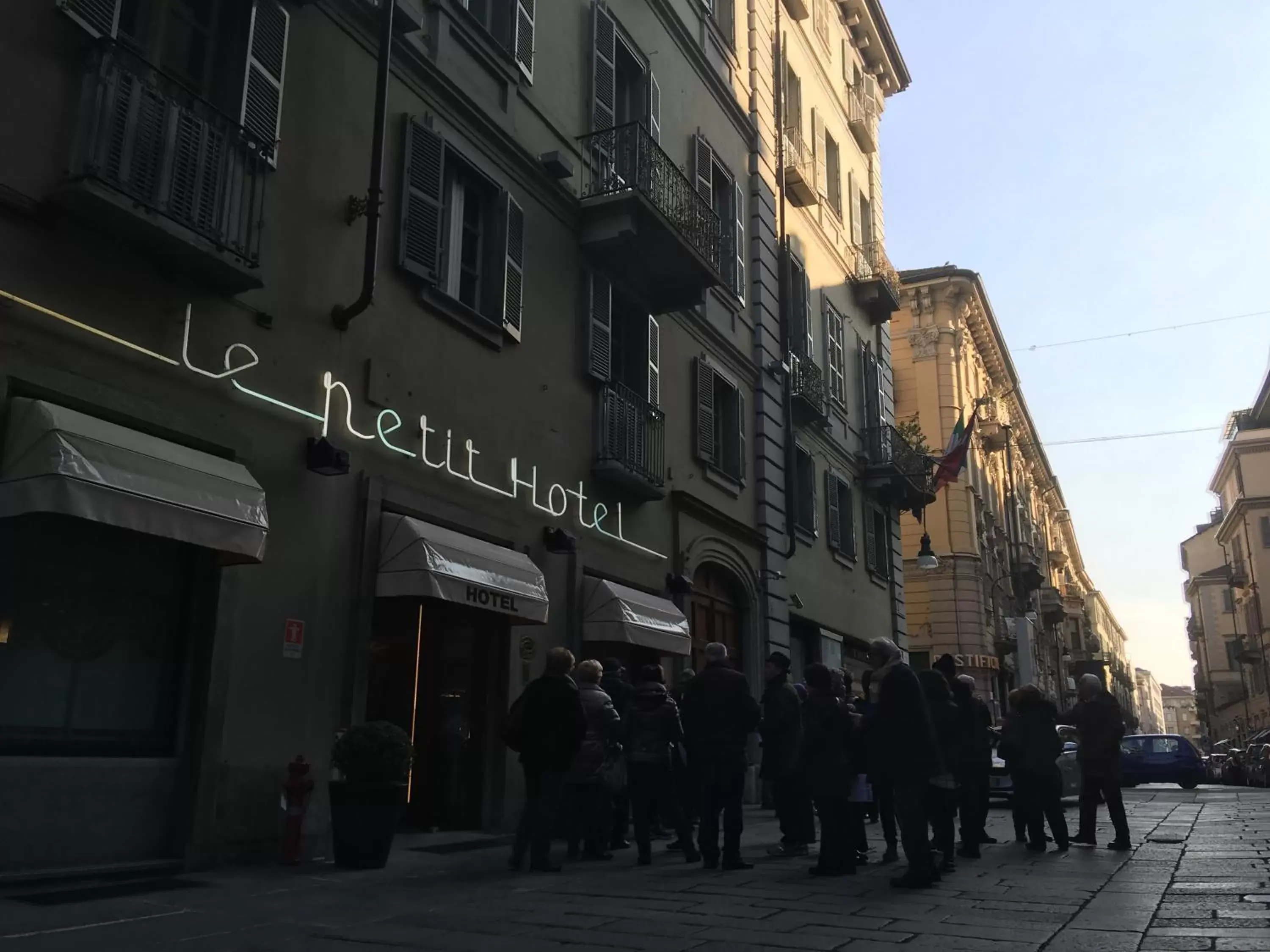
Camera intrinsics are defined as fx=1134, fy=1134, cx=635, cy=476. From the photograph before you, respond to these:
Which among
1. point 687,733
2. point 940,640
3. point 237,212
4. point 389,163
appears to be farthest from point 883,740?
point 940,640

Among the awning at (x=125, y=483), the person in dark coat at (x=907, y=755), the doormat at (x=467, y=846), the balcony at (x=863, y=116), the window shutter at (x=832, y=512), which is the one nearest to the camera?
the awning at (x=125, y=483)

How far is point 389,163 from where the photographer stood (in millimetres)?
10656

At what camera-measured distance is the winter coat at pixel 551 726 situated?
27.9 feet

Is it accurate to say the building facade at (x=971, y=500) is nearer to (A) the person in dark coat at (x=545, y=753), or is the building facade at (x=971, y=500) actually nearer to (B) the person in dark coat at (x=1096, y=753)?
(B) the person in dark coat at (x=1096, y=753)

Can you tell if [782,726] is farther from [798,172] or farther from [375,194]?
[798,172]

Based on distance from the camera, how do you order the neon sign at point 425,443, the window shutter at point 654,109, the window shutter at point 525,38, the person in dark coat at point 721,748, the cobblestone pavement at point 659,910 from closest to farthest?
the cobblestone pavement at point 659,910
the neon sign at point 425,443
the person in dark coat at point 721,748
the window shutter at point 525,38
the window shutter at point 654,109

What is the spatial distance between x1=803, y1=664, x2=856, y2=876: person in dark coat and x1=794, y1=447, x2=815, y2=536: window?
37.7 ft

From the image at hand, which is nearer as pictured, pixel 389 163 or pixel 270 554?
pixel 270 554

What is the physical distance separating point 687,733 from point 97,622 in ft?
14.4

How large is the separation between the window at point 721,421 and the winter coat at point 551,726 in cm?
865

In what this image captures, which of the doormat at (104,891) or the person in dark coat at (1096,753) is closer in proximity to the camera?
the doormat at (104,891)

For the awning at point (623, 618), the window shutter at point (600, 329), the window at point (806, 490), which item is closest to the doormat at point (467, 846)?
the awning at point (623, 618)

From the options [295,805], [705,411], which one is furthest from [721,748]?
[705,411]

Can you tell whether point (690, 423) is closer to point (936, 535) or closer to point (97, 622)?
point (97, 622)
